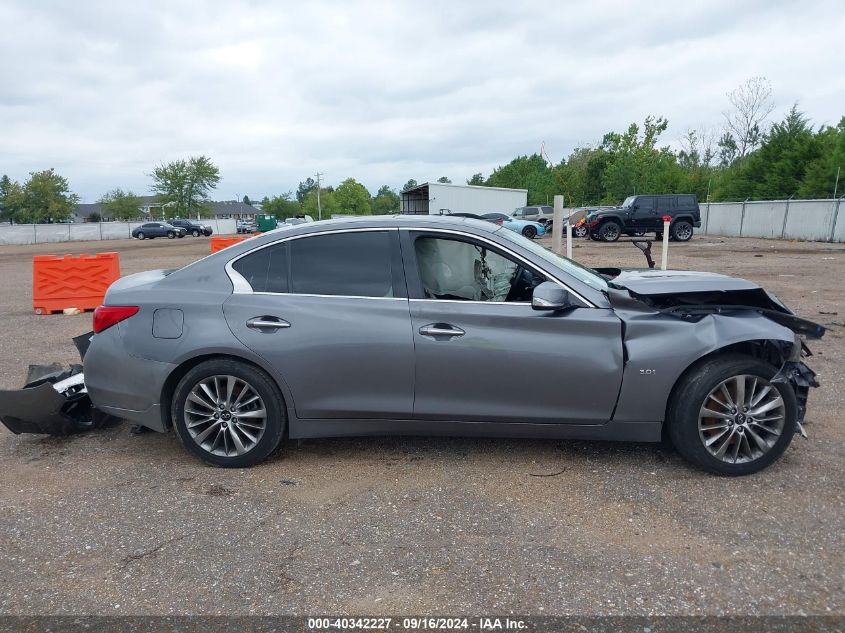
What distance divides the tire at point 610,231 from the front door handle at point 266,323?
24693 mm

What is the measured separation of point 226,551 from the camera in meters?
3.03

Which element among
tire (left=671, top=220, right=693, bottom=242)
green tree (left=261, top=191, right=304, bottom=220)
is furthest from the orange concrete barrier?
green tree (left=261, top=191, right=304, bottom=220)

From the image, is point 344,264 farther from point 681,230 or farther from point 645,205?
point 681,230

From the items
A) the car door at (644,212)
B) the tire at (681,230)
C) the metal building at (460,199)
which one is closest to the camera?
the car door at (644,212)

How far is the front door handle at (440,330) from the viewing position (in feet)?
12.0

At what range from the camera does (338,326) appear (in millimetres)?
3754

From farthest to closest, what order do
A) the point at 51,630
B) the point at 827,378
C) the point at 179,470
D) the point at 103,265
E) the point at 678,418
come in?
the point at 103,265 < the point at 827,378 < the point at 179,470 < the point at 678,418 < the point at 51,630

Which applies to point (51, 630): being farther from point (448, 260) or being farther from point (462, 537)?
point (448, 260)

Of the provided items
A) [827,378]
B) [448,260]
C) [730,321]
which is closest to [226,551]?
[448,260]

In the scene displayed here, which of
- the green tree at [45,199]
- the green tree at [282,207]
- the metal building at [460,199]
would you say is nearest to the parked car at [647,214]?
the metal building at [460,199]

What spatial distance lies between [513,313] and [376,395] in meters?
0.97

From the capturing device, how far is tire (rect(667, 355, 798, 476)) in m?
3.57

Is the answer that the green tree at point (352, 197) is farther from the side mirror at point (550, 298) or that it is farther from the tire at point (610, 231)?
the side mirror at point (550, 298)

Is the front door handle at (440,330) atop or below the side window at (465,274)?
below
